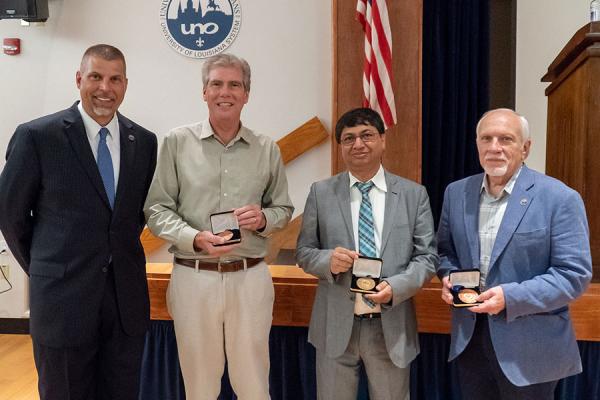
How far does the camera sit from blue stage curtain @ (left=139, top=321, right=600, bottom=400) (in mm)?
2350

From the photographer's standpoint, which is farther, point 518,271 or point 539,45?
point 539,45

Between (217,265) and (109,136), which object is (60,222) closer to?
(109,136)

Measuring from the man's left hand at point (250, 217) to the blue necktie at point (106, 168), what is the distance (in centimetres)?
42

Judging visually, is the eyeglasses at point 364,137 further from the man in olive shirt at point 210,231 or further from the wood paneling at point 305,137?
the wood paneling at point 305,137

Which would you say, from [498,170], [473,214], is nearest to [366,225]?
[473,214]

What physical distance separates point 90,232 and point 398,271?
1031 millimetres

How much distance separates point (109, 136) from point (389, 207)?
99 cm

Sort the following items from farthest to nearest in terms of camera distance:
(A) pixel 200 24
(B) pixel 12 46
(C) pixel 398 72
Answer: (B) pixel 12 46 < (A) pixel 200 24 < (C) pixel 398 72

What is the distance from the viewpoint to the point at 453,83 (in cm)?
387

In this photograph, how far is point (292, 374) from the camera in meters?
2.57

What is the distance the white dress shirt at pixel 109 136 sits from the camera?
1927mm

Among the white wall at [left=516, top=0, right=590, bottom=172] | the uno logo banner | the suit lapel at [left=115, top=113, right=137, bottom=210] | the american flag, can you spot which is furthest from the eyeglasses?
the uno logo banner

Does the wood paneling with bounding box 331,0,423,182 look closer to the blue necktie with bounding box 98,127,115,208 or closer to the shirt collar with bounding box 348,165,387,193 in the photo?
the shirt collar with bounding box 348,165,387,193

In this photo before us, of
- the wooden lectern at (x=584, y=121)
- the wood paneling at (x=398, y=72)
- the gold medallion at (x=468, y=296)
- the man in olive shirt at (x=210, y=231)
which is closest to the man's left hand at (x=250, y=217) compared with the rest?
the man in olive shirt at (x=210, y=231)
